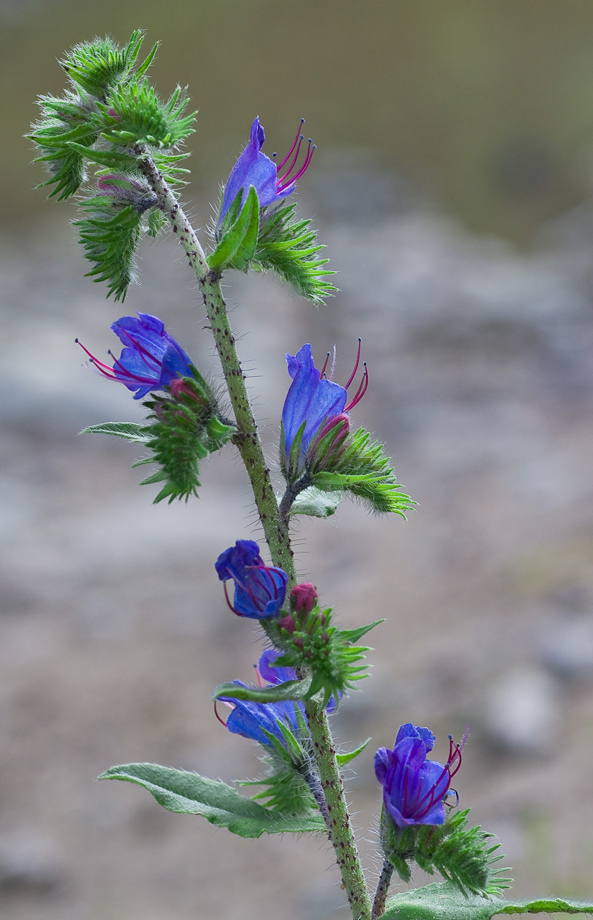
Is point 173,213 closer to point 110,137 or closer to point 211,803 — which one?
point 110,137

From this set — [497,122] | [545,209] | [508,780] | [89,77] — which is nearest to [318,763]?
[89,77]

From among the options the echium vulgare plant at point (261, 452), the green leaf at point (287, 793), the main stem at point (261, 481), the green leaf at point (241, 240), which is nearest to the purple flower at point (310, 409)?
the echium vulgare plant at point (261, 452)

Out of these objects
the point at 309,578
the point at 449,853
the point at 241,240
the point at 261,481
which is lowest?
the point at 449,853

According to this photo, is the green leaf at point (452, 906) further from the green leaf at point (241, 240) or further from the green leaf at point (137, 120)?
the green leaf at point (137, 120)

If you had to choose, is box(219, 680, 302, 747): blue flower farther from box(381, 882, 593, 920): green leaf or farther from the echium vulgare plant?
box(381, 882, 593, 920): green leaf

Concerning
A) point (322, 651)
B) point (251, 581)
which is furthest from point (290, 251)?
point (322, 651)
